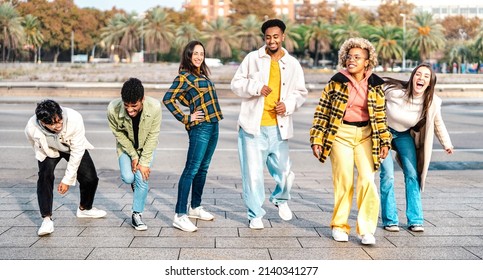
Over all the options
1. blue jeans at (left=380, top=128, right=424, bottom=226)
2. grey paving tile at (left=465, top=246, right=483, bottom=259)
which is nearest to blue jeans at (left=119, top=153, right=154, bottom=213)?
blue jeans at (left=380, top=128, right=424, bottom=226)

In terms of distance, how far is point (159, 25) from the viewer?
276ft

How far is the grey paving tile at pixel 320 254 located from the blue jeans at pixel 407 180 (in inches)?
35.0

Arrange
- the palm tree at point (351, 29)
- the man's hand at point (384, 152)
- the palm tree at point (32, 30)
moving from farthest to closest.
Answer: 1. the palm tree at point (351, 29)
2. the palm tree at point (32, 30)
3. the man's hand at point (384, 152)

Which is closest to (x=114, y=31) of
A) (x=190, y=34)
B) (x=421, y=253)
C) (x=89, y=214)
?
(x=190, y=34)

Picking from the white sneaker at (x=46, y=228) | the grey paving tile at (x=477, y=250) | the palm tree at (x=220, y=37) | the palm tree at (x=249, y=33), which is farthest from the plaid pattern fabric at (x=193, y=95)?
the palm tree at (x=249, y=33)

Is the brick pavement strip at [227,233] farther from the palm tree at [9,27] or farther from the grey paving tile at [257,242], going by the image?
the palm tree at [9,27]

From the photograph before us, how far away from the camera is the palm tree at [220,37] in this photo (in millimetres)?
85812

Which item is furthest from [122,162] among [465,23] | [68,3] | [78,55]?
[465,23]

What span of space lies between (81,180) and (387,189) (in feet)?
9.46

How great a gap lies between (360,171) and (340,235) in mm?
563

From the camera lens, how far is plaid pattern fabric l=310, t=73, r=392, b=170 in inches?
202

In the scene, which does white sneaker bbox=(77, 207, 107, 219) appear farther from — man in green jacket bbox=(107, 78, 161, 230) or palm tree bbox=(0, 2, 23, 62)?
palm tree bbox=(0, 2, 23, 62)

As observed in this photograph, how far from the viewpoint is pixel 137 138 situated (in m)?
5.62

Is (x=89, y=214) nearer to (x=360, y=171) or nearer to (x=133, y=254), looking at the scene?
(x=133, y=254)
